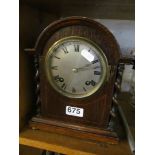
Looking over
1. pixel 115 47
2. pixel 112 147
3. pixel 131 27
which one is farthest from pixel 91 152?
pixel 131 27

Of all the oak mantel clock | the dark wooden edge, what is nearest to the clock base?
the oak mantel clock

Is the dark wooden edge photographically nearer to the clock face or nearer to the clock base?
the clock face

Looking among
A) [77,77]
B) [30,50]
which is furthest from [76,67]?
[30,50]

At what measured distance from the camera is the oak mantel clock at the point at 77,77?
575mm

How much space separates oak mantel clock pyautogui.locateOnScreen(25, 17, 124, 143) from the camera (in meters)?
0.58

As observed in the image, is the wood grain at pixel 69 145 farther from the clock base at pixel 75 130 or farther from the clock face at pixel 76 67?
the clock face at pixel 76 67

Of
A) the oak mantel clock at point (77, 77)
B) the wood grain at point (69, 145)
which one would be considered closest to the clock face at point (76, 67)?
the oak mantel clock at point (77, 77)

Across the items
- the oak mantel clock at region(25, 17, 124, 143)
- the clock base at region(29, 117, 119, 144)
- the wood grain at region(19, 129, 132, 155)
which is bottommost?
the wood grain at region(19, 129, 132, 155)
